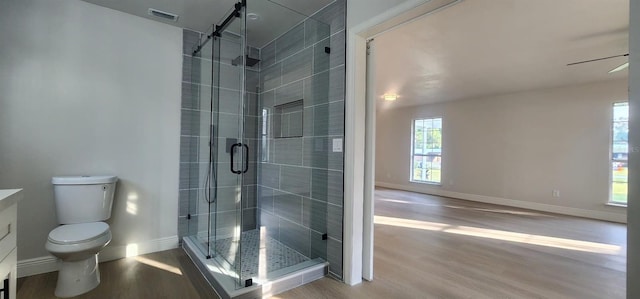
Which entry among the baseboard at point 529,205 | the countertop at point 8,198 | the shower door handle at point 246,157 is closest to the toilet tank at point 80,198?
the countertop at point 8,198

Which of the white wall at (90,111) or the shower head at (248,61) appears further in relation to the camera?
the shower head at (248,61)

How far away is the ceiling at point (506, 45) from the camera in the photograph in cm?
241

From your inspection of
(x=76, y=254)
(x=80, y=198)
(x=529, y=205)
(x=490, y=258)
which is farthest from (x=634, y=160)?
(x=529, y=205)

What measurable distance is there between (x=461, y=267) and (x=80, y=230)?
322 centimetres

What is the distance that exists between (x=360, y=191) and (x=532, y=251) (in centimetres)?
241

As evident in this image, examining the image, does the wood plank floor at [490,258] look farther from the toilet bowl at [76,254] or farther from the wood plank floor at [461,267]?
the toilet bowl at [76,254]

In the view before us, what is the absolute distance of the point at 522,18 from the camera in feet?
8.31

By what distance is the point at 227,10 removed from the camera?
8.05 ft

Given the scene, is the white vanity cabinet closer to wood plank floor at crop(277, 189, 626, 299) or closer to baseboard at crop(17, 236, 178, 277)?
baseboard at crop(17, 236, 178, 277)

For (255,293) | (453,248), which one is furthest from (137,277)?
(453,248)

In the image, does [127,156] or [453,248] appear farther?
[453,248]

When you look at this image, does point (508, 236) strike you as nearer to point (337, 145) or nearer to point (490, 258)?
point (490, 258)

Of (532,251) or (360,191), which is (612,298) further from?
(360,191)

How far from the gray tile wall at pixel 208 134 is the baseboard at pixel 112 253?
0.57 ft
